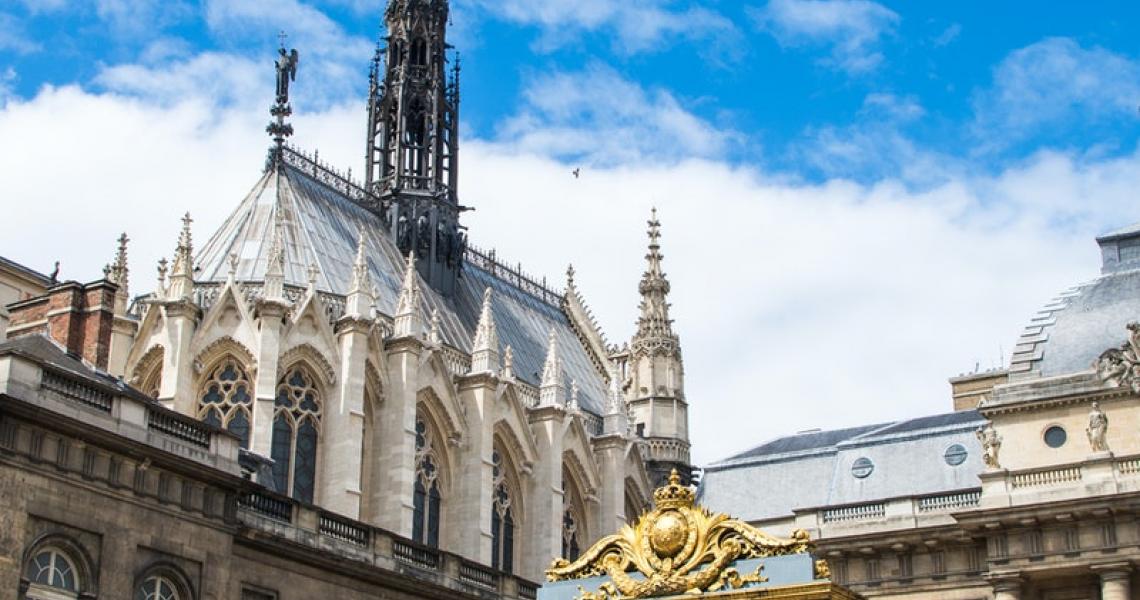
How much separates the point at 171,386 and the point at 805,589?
122 ft

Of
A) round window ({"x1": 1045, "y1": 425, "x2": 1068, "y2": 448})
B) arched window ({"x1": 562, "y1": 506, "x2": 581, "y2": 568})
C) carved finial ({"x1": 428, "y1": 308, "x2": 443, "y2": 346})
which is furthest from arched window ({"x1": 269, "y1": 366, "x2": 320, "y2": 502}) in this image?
round window ({"x1": 1045, "y1": 425, "x2": 1068, "y2": 448})

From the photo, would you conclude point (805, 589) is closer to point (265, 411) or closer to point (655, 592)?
point (655, 592)

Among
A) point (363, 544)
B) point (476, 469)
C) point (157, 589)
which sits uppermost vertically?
point (476, 469)

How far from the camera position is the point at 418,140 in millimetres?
61531

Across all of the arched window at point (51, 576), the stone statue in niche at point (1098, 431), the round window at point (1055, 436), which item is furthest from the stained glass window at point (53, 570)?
the round window at point (1055, 436)

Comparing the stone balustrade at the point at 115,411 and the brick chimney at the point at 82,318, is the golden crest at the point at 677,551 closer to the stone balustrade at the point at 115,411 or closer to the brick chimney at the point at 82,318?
the stone balustrade at the point at 115,411

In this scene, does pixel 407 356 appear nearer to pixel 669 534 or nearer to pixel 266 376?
pixel 266 376

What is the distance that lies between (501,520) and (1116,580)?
22811 mm

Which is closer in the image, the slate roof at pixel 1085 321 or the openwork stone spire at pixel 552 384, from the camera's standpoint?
the slate roof at pixel 1085 321

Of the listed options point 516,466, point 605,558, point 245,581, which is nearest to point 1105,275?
point 516,466

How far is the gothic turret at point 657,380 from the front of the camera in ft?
207

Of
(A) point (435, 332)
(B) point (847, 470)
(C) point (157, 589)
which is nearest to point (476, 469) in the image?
(A) point (435, 332)

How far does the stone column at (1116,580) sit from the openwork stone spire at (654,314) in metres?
30.1

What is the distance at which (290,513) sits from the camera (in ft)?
108
